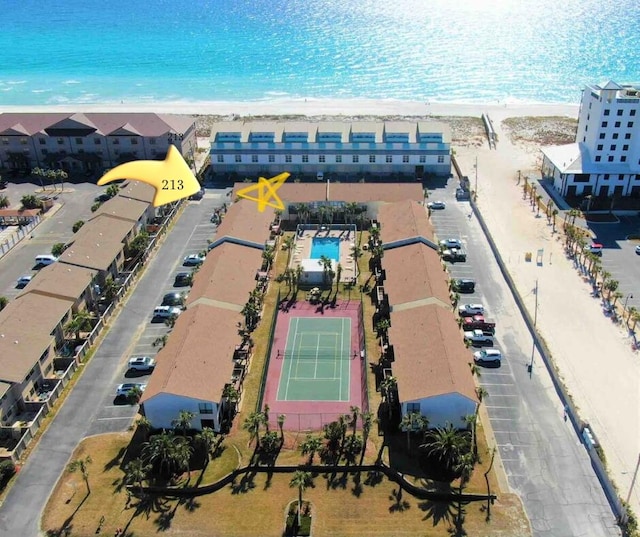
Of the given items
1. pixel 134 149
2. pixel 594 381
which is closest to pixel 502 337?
pixel 594 381

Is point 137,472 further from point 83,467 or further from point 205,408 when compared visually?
point 205,408

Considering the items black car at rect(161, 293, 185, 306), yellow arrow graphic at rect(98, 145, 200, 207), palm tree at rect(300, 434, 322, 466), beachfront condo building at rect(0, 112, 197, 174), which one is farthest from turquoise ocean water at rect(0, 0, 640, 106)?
palm tree at rect(300, 434, 322, 466)

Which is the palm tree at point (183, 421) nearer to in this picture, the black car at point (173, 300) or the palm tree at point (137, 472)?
the palm tree at point (137, 472)

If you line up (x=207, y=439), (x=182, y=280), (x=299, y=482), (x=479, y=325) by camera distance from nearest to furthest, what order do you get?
(x=299, y=482), (x=207, y=439), (x=479, y=325), (x=182, y=280)

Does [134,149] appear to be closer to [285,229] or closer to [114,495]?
[285,229]

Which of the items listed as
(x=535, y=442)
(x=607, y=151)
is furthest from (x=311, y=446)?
(x=607, y=151)

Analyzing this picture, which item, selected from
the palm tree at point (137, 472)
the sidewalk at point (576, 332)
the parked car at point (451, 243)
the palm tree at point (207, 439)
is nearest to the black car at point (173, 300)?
the palm tree at point (207, 439)

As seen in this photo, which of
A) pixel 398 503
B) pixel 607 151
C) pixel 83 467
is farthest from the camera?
pixel 607 151
